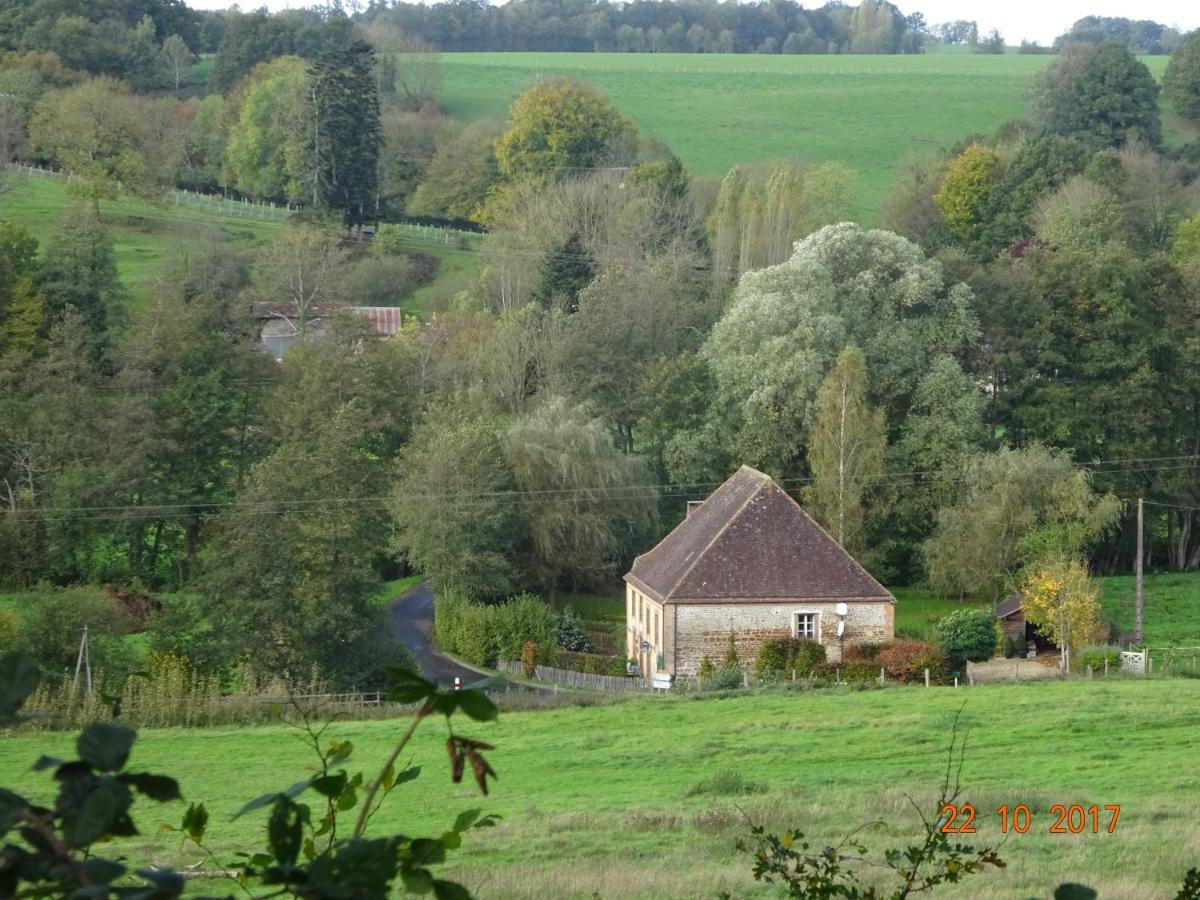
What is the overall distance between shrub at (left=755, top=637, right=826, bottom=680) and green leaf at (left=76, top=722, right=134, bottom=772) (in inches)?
1305

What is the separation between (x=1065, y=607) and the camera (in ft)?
120

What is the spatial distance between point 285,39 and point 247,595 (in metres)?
73.7

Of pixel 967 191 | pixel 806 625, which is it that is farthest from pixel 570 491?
pixel 967 191

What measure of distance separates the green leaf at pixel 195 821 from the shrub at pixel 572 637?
35.8 meters

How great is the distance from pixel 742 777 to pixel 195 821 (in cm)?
1964

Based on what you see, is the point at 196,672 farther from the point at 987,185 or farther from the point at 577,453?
the point at 987,185

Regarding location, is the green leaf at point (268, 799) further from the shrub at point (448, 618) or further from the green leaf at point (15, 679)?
the shrub at point (448, 618)

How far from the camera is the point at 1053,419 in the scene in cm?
4691

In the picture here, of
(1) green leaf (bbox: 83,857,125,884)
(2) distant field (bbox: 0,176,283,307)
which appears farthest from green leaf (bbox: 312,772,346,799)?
(2) distant field (bbox: 0,176,283,307)

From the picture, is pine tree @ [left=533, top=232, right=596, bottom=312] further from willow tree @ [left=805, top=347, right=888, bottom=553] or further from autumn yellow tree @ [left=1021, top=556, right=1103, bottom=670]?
autumn yellow tree @ [left=1021, top=556, right=1103, bottom=670]

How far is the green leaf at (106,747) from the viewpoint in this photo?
2.38 m

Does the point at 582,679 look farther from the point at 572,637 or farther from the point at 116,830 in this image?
the point at 116,830

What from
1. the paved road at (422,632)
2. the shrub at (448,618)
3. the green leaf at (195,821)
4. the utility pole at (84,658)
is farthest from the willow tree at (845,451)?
the green leaf at (195,821)

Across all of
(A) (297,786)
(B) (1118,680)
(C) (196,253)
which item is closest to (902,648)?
(B) (1118,680)
